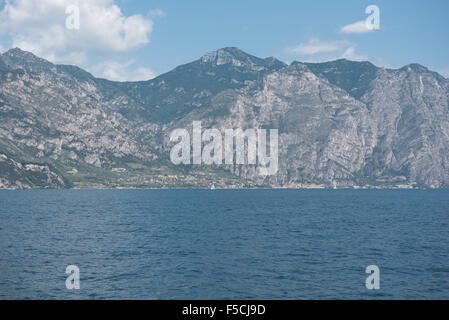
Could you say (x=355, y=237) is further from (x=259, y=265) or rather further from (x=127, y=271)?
(x=127, y=271)

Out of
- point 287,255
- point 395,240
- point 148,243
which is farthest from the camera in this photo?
point 395,240

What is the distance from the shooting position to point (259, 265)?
268 ft

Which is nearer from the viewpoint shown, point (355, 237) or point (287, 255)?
point (287, 255)

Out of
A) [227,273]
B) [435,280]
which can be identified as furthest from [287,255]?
[435,280]

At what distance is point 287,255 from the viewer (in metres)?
91.9

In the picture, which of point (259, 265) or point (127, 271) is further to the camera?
point (259, 265)

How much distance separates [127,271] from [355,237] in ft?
233

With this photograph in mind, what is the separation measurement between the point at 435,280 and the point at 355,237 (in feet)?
166
